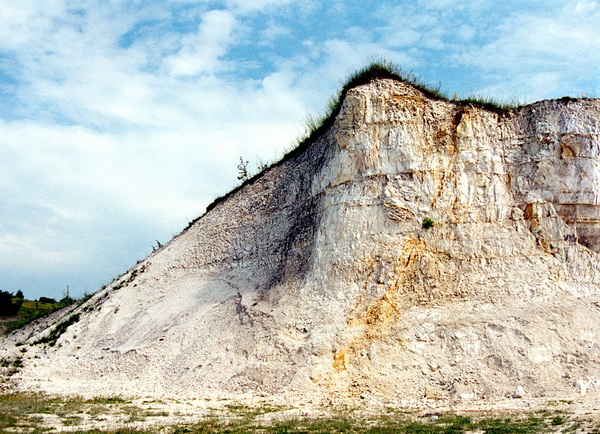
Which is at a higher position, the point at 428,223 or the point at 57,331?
the point at 428,223

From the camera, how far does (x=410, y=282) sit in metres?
18.5

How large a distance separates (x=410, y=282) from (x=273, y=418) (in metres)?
6.51

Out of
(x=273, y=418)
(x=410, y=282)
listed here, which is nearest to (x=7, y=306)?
(x=410, y=282)

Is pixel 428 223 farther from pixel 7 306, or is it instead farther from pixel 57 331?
pixel 7 306

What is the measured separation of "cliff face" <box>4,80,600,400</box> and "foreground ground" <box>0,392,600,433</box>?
5.33ft

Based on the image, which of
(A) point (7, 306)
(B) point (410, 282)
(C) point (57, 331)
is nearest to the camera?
(B) point (410, 282)

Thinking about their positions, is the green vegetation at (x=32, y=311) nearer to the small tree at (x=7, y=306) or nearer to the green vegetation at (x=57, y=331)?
the small tree at (x=7, y=306)

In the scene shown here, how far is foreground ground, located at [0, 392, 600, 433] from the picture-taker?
41.0ft

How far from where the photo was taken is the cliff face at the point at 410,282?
1680 centimetres

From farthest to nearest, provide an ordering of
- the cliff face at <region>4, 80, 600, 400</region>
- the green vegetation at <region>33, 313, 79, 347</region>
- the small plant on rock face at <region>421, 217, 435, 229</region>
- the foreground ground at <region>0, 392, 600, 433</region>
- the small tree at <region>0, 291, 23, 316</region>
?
1. the small tree at <region>0, 291, 23, 316</region>
2. the green vegetation at <region>33, 313, 79, 347</region>
3. the small plant on rock face at <region>421, 217, 435, 229</region>
4. the cliff face at <region>4, 80, 600, 400</region>
5. the foreground ground at <region>0, 392, 600, 433</region>

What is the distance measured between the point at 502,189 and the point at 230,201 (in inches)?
474

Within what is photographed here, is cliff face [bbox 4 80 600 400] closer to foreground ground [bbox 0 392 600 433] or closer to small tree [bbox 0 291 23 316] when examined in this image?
foreground ground [bbox 0 392 600 433]

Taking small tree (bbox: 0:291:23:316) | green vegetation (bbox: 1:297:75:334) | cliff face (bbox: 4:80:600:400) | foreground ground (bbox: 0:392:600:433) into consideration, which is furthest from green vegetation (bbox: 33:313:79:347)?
small tree (bbox: 0:291:23:316)

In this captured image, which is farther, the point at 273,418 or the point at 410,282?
the point at 410,282
